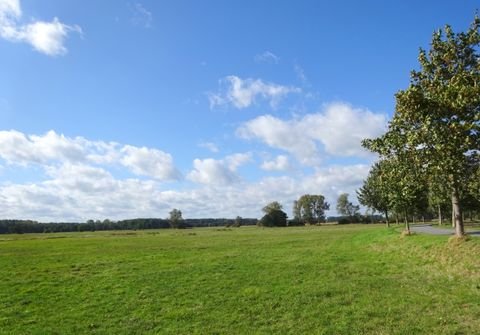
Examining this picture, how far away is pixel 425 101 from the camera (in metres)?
23.4

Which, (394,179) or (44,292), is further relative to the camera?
(394,179)

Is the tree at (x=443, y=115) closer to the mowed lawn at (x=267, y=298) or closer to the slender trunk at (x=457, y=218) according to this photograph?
Answer: the slender trunk at (x=457, y=218)

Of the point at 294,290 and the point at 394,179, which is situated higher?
the point at 394,179

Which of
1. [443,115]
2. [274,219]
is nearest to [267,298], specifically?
[443,115]

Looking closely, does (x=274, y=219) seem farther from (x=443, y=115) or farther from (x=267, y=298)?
(x=267, y=298)

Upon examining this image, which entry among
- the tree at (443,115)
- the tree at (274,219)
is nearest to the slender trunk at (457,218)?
the tree at (443,115)

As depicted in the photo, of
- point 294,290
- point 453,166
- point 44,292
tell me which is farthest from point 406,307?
point 44,292

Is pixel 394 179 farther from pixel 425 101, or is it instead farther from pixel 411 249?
pixel 425 101

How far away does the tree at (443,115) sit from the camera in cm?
2127

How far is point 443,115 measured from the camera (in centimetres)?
2312

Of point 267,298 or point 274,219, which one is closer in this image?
point 267,298

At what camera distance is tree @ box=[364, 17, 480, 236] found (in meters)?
21.3

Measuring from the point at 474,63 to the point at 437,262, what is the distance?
11666mm

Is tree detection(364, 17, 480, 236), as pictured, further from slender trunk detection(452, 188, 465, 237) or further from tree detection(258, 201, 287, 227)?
tree detection(258, 201, 287, 227)
